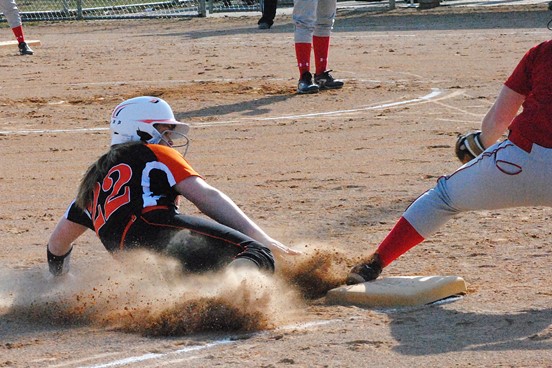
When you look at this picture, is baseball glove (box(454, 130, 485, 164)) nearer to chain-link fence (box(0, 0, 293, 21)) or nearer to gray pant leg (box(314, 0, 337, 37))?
gray pant leg (box(314, 0, 337, 37))

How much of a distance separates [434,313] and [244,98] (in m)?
7.38

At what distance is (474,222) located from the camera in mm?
6812

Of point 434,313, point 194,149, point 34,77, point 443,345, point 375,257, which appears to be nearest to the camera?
point 443,345

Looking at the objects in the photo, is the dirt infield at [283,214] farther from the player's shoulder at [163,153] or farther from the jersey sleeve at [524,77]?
the jersey sleeve at [524,77]

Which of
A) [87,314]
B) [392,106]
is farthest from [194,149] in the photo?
[87,314]

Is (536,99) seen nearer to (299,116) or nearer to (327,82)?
(299,116)

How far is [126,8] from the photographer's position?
27.2 m

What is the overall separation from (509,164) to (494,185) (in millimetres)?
118

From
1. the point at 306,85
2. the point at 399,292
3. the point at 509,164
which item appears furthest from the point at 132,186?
the point at 306,85

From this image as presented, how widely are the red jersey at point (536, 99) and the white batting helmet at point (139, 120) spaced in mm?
1743

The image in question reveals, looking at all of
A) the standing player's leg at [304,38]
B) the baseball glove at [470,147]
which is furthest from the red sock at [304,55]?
the baseball glove at [470,147]

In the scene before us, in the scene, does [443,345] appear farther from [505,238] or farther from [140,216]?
[505,238]

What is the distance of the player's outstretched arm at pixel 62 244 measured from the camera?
5.65 m

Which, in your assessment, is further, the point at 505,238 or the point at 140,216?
the point at 505,238
